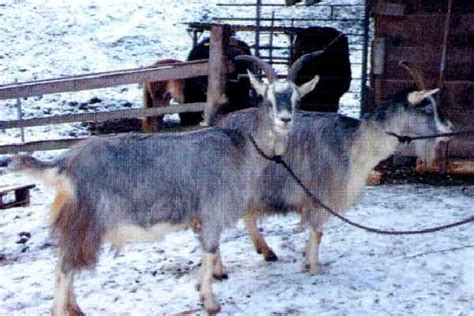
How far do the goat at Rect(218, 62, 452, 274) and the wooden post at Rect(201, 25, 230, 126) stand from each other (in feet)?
5.52

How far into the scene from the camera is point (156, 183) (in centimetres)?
616

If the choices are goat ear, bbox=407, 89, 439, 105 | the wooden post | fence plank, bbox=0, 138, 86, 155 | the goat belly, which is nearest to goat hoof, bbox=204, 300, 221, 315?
the goat belly

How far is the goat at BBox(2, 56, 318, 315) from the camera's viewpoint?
19.4ft

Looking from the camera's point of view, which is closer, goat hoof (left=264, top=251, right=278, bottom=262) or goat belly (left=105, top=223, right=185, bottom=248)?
goat belly (left=105, top=223, right=185, bottom=248)

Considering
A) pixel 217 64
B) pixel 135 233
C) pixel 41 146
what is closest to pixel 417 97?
pixel 217 64

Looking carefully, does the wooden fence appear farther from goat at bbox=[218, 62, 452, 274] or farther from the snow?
goat at bbox=[218, 62, 452, 274]

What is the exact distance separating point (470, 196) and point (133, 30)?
14.8 meters

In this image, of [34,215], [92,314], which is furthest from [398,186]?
[92,314]

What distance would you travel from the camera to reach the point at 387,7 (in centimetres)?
1015

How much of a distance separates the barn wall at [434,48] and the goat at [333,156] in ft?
9.08

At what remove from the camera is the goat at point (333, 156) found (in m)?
7.28

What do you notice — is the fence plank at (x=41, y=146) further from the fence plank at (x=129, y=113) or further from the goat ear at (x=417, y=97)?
the goat ear at (x=417, y=97)

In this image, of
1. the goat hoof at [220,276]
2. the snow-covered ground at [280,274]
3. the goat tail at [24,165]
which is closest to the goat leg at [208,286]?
the snow-covered ground at [280,274]

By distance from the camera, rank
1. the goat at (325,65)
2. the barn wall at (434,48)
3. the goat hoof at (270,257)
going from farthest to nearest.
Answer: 1. the goat at (325,65)
2. the barn wall at (434,48)
3. the goat hoof at (270,257)
